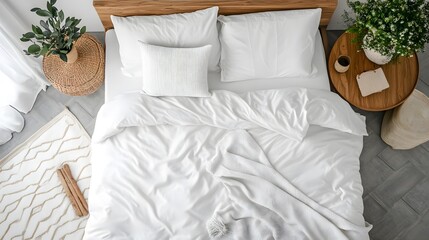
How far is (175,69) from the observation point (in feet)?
6.24

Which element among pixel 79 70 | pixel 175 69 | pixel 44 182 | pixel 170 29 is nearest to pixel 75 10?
pixel 79 70

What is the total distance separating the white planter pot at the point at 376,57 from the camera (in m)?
2.00

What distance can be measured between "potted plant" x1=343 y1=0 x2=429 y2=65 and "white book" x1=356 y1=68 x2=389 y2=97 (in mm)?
214

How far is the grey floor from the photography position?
7.30ft

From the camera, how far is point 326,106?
6.19 feet

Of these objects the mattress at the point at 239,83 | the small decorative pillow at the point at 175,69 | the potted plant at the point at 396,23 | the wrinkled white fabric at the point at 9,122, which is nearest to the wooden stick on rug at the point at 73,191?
the wrinkled white fabric at the point at 9,122

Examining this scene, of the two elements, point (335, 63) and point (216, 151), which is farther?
point (335, 63)

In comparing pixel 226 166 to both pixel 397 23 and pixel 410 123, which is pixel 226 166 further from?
pixel 410 123

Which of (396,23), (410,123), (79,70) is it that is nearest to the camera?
(396,23)

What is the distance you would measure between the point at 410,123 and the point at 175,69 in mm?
1488

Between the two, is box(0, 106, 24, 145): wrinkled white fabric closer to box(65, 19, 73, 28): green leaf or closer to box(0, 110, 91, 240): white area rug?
box(0, 110, 91, 240): white area rug

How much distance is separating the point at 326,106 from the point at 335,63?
36 cm

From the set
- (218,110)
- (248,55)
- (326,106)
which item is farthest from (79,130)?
(326,106)

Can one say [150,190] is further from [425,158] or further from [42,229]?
[425,158]
